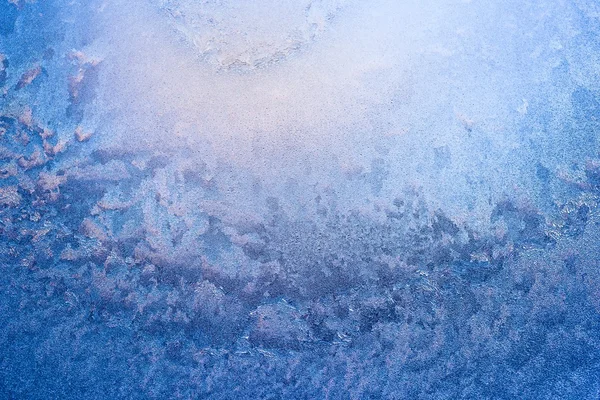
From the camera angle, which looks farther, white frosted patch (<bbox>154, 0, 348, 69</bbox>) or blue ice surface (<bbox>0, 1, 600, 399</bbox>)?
white frosted patch (<bbox>154, 0, 348, 69</bbox>)

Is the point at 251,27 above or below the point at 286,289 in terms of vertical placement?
above

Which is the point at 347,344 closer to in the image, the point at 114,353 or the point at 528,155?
Answer: the point at 114,353

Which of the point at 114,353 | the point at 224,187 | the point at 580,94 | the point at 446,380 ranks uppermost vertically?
the point at 580,94

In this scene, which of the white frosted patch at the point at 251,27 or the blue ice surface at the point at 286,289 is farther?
the white frosted patch at the point at 251,27

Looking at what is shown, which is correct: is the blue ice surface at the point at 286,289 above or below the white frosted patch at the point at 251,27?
below

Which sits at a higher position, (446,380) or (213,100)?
(213,100)

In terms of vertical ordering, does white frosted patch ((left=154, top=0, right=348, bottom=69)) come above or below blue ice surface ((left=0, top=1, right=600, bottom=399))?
above

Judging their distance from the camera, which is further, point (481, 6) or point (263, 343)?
point (481, 6)

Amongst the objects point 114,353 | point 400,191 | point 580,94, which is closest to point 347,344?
point 400,191
